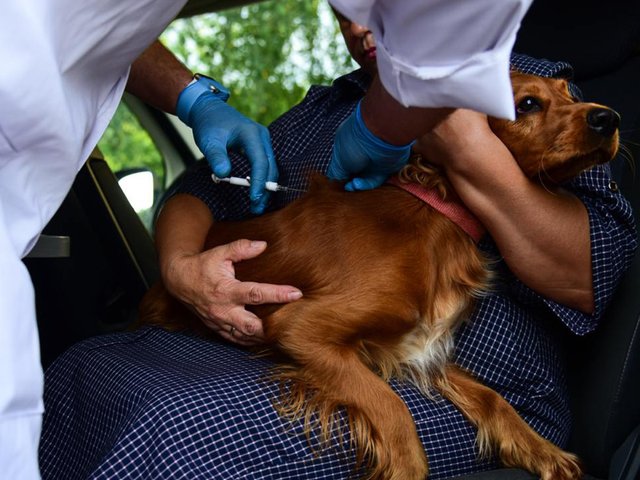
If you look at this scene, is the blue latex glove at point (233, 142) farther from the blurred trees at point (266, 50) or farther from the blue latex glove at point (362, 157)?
the blurred trees at point (266, 50)

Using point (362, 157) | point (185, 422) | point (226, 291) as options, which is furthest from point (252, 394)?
point (362, 157)

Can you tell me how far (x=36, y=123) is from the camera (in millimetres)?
948

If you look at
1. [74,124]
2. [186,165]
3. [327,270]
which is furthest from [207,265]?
[186,165]

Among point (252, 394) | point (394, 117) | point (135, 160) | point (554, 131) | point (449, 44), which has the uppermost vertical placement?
point (449, 44)

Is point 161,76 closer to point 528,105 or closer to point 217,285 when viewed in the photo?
point 217,285

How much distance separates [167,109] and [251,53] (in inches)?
180

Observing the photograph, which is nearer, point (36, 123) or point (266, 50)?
point (36, 123)

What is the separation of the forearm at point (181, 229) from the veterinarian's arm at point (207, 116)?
155 mm

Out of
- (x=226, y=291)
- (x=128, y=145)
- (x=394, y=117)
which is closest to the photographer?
(x=394, y=117)

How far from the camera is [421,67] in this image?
3.07 feet

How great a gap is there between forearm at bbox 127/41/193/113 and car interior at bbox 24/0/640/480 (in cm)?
36

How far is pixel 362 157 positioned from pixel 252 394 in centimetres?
45

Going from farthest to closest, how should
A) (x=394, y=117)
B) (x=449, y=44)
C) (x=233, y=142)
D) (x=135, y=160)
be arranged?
(x=135, y=160) → (x=233, y=142) → (x=394, y=117) → (x=449, y=44)

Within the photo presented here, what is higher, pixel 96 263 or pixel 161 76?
pixel 161 76
